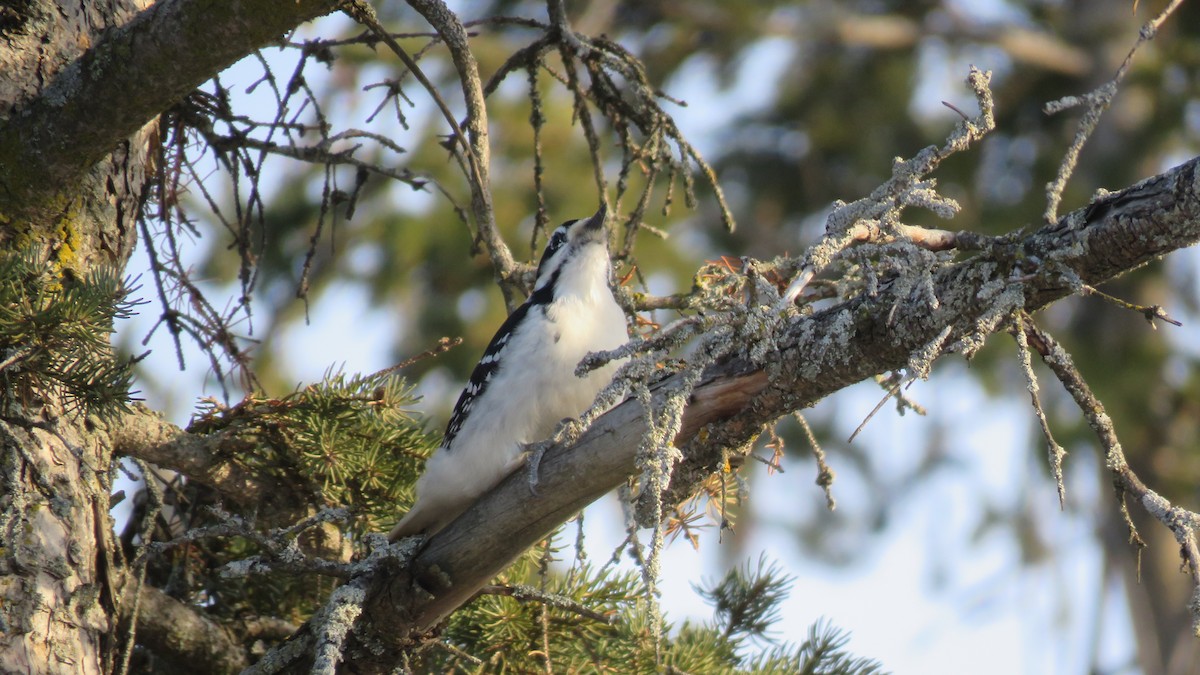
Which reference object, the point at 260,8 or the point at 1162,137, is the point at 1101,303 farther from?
the point at 260,8

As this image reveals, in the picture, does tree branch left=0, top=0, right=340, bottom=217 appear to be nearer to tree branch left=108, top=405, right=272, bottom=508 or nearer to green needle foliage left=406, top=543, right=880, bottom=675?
tree branch left=108, top=405, right=272, bottom=508

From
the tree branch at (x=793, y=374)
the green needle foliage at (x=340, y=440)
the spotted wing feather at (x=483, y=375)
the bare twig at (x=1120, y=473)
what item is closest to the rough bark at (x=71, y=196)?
the green needle foliage at (x=340, y=440)

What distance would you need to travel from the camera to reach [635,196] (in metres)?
9.55

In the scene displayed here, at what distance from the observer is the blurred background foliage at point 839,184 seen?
30.8 feet

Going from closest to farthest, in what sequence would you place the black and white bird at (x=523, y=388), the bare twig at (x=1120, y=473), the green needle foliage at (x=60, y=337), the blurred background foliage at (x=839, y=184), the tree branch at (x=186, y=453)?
the bare twig at (x=1120, y=473), the green needle foliage at (x=60, y=337), the tree branch at (x=186, y=453), the black and white bird at (x=523, y=388), the blurred background foliage at (x=839, y=184)

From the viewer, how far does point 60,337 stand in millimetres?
2566

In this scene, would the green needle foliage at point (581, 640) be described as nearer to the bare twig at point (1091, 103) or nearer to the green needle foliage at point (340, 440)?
the green needle foliage at point (340, 440)

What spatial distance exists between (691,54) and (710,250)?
1986 mm

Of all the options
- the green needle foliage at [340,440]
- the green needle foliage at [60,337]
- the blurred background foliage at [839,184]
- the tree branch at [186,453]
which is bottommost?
the green needle foliage at [60,337]

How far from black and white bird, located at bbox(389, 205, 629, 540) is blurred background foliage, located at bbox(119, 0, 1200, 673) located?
164 inches

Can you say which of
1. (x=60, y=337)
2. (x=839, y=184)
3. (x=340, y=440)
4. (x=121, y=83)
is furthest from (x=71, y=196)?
(x=839, y=184)

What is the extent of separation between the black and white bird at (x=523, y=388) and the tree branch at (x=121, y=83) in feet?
4.32

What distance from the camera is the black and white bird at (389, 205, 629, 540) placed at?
352 cm

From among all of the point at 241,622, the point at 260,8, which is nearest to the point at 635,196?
the point at 241,622
